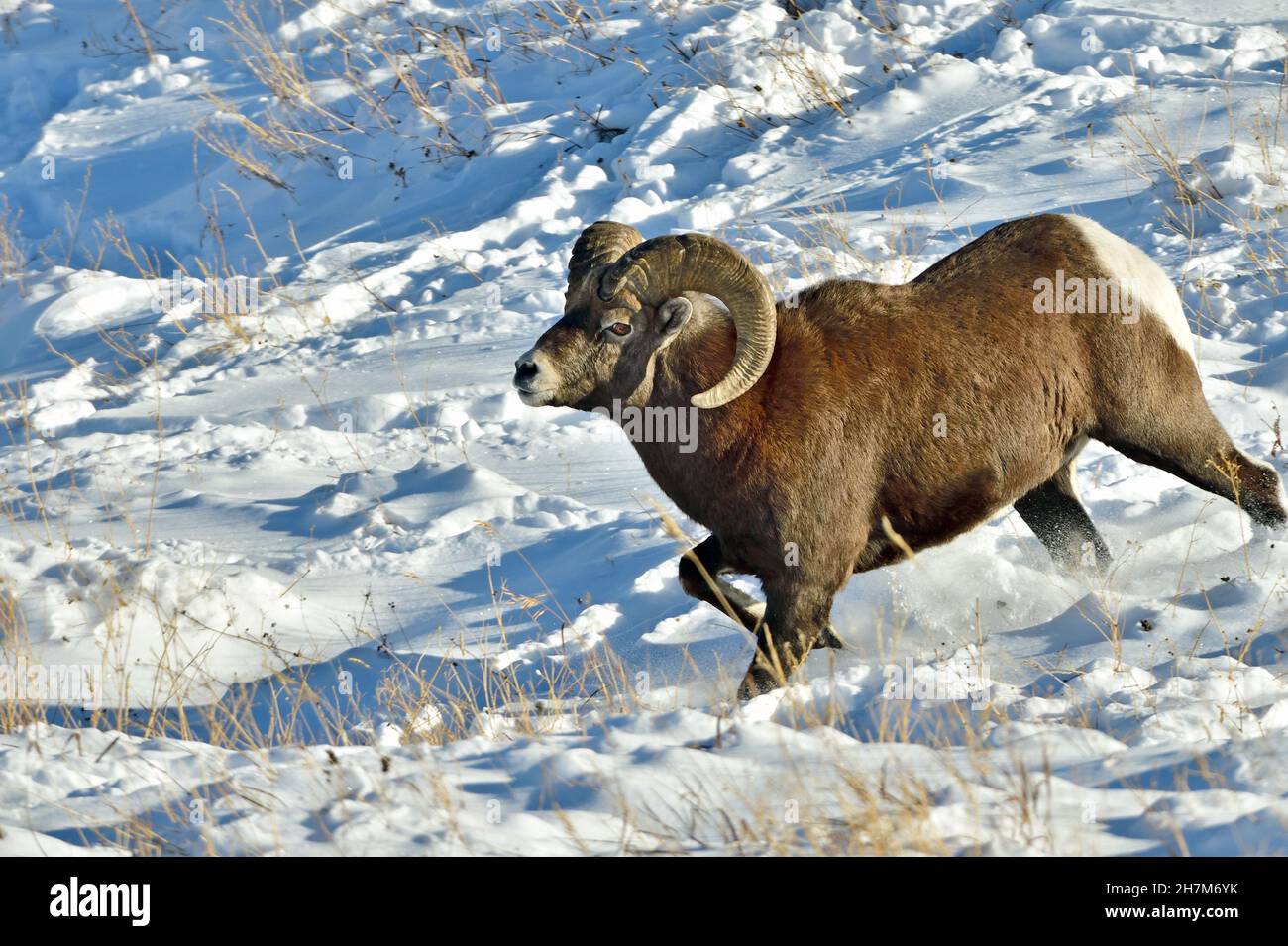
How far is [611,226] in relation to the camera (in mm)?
5879

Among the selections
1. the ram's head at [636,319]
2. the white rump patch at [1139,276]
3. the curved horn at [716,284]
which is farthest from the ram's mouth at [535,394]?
the white rump patch at [1139,276]

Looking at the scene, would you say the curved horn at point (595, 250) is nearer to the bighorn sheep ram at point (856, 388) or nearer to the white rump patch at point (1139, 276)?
the bighorn sheep ram at point (856, 388)

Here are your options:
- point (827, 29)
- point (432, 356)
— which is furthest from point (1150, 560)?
point (827, 29)

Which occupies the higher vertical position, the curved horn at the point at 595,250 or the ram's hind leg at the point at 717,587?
the curved horn at the point at 595,250

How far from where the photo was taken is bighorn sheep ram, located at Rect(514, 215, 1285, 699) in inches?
217

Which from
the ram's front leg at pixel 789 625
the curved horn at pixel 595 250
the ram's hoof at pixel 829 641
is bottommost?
the ram's hoof at pixel 829 641

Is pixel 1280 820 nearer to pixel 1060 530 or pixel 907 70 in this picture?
pixel 1060 530

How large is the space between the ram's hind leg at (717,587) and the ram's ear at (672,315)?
87 centimetres

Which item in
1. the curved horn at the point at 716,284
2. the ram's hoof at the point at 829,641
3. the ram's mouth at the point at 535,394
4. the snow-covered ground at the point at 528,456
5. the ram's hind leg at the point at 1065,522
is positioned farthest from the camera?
the ram's hind leg at the point at 1065,522

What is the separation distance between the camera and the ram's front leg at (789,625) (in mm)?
5508

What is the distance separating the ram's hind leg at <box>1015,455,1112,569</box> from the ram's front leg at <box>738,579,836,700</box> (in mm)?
1415

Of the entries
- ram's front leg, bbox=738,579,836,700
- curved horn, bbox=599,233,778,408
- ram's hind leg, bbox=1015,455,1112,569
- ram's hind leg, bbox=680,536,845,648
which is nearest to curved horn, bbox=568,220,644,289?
curved horn, bbox=599,233,778,408

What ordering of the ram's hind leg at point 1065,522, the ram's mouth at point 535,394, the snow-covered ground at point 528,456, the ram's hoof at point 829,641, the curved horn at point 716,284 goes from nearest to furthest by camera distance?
the snow-covered ground at point 528,456 < the curved horn at point 716,284 < the ram's mouth at point 535,394 < the ram's hoof at point 829,641 < the ram's hind leg at point 1065,522

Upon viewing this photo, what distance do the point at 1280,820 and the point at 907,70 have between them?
1001 centimetres
